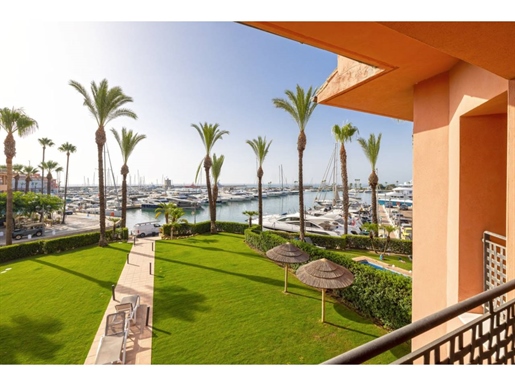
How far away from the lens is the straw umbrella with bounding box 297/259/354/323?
7.12m

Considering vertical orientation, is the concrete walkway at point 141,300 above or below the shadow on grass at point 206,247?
below

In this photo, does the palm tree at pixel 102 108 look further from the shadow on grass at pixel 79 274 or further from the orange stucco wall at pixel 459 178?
the orange stucco wall at pixel 459 178

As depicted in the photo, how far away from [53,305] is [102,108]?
521 inches

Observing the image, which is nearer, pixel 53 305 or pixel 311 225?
pixel 53 305

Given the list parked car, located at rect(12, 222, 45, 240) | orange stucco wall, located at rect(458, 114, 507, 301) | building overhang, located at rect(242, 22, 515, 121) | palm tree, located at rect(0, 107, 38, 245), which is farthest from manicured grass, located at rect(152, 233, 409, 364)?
parked car, located at rect(12, 222, 45, 240)

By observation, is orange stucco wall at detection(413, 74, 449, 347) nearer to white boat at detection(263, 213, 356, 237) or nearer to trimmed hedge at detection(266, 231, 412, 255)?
trimmed hedge at detection(266, 231, 412, 255)

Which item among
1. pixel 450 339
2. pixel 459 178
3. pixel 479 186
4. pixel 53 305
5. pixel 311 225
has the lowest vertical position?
pixel 53 305

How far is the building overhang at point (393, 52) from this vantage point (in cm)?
217

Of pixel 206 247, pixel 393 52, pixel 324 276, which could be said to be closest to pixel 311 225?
pixel 206 247

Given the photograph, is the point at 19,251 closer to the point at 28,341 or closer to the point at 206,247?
the point at 206,247

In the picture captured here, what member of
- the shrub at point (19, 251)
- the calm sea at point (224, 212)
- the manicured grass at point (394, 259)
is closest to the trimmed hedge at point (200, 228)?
the calm sea at point (224, 212)

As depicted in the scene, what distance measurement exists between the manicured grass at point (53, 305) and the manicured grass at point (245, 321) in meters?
1.83

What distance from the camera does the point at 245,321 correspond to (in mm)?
7148
